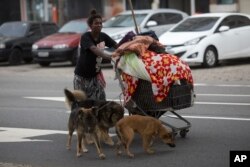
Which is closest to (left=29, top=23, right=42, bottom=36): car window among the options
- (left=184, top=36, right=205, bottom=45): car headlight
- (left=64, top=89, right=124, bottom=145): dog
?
(left=184, top=36, right=205, bottom=45): car headlight

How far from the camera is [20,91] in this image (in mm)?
16734

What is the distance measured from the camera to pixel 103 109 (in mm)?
8984

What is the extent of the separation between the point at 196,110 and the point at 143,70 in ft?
12.5

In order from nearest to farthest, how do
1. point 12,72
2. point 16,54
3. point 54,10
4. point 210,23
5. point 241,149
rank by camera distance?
point 241,149 → point 210,23 → point 12,72 → point 16,54 → point 54,10

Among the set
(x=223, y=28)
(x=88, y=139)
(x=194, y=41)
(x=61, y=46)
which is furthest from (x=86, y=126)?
(x=61, y=46)

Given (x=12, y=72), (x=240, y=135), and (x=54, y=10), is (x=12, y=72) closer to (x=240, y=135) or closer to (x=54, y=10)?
(x=54, y=10)

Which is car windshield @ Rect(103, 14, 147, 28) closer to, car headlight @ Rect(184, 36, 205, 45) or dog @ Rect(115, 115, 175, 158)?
car headlight @ Rect(184, 36, 205, 45)

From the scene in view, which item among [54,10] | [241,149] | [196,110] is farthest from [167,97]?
[54,10]

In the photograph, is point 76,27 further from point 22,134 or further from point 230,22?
point 22,134

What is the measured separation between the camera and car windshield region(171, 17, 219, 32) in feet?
68.8

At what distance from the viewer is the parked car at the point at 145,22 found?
22703mm

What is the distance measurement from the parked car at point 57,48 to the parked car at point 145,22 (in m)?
1.19

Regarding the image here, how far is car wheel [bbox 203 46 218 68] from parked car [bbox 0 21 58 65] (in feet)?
25.2

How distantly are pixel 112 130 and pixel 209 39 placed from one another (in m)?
10.2
